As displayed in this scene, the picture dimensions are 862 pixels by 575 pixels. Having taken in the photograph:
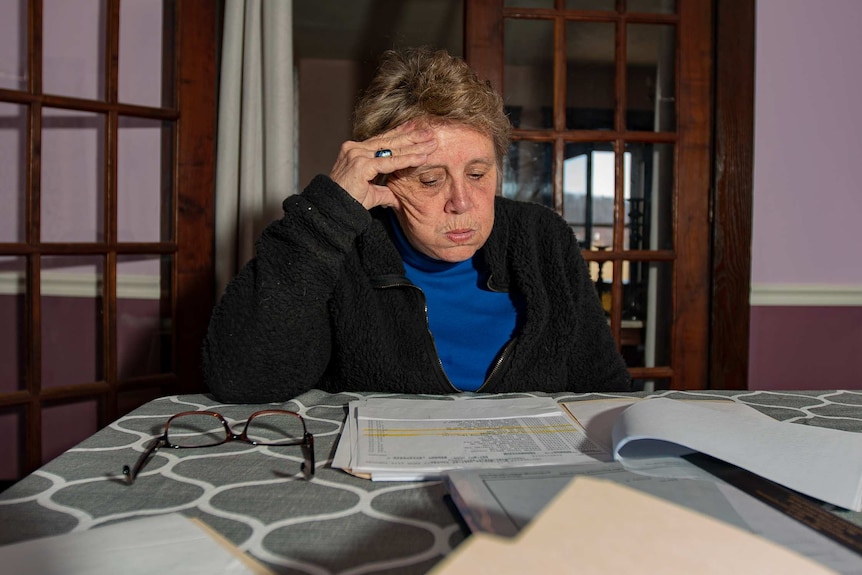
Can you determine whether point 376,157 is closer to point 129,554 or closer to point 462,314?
point 462,314

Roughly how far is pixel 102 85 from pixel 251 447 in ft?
6.16

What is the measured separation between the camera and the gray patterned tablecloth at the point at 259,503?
49cm

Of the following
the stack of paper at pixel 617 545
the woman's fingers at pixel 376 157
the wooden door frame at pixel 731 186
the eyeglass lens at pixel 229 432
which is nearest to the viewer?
the stack of paper at pixel 617 545

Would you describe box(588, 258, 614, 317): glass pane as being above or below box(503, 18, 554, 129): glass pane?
below

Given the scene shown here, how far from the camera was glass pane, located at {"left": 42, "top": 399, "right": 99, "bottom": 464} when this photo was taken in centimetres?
211

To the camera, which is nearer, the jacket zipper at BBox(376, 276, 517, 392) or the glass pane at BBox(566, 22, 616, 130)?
the jacket zipper at BBox(376, 276, 517, 392)

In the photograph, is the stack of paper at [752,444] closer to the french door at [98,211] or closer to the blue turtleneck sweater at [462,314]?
the blue turtleneck sweater at [462,314]

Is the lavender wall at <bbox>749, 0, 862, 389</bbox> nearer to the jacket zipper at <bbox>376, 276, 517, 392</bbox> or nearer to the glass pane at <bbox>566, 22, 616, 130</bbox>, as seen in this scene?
the glass pane at <bbox>566, 22, 616, 130</bbox>

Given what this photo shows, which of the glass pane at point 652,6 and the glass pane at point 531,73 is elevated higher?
the glass pane at point 652,6

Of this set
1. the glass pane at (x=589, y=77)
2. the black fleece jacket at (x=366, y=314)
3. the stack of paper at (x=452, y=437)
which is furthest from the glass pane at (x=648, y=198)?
the stack of paper at (x=452, y=437)

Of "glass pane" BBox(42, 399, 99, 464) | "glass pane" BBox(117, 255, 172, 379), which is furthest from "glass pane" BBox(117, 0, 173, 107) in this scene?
"glass pane" BBox(42, 399, 99, 464)

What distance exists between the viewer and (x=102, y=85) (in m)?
2.20

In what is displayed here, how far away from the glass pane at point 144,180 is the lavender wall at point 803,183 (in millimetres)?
2081

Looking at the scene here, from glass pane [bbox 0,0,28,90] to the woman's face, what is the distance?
4.42 ft
